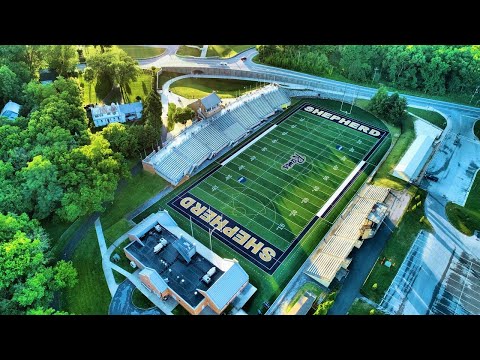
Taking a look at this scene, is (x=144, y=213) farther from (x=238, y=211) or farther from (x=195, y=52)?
(x=195, y=52)

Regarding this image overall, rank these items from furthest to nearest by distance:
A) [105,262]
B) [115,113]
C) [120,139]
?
[115,113]
[120,139]
[105,262]

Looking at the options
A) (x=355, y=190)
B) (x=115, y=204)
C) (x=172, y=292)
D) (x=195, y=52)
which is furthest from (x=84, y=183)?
(x=195, y=52)

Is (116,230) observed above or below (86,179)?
below

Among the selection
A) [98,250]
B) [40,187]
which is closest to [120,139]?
[40,187]

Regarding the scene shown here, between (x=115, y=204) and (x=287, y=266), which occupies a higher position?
(x=287, y=266)

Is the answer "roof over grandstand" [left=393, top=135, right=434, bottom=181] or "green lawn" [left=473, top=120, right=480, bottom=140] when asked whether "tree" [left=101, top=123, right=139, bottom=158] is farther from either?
"green lawn" [left=473, top=120, right=480, bottom=140]

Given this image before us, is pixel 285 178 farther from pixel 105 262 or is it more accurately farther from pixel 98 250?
pixel 98 250
